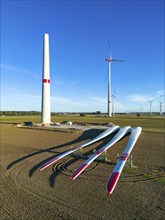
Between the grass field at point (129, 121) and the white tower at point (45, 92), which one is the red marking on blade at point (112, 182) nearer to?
→ the grass field at point (129, 121)

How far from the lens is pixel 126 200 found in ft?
29.7

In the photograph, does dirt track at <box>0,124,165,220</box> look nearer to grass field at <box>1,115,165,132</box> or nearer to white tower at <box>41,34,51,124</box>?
grass field at <box>1,115,165,132</box>

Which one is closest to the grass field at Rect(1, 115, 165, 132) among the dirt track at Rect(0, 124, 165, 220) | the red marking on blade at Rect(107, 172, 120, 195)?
the dirt track at Rect(0, 124, 165, 220)

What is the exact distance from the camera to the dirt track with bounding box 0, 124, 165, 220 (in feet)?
26.7

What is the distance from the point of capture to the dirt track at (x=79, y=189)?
814cm

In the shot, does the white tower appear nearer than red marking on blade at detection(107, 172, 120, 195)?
No

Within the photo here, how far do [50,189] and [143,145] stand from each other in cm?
1021

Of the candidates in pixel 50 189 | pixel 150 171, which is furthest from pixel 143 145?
pixel 50 189

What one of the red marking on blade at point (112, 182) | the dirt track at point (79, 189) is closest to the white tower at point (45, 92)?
the dirt track at point (79, 189)

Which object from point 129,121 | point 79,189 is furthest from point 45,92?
point 79,189

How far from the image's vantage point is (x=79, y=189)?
405 inches

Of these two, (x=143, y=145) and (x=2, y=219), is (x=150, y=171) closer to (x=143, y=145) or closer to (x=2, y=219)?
(x=143, y=145)

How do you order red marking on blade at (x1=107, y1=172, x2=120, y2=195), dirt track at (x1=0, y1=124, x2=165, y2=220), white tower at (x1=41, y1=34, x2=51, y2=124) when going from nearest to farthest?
dirt track at (x1=0, y1=124, x2=165, y2=220), red marking on blade at (x1=107, y1=172, x2=120, y2=195), white tower at (x1=41, y1=34, x2=51, y2=124)

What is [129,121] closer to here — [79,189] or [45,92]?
[45,92]
